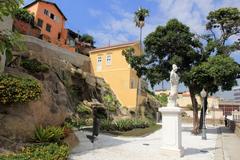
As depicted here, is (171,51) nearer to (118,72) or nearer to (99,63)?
(118,72)

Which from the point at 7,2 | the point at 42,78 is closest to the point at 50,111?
the point at 7,2

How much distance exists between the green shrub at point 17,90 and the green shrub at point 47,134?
129cm

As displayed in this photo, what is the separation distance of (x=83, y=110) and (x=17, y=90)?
1932cm

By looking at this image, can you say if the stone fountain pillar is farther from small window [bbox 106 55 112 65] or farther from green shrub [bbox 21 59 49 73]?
small window [bbox 106 55 112 65]

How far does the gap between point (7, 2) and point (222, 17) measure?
23729 millimetres

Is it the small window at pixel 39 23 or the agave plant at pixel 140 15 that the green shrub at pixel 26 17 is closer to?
the small window at pixel 39 23

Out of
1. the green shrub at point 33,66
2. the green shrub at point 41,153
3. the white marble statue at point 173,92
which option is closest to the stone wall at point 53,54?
the green shrub at point 33,66

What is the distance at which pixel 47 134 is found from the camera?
970 cm

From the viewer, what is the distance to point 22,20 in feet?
119

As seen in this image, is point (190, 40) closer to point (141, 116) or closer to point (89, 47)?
point (141, 116)

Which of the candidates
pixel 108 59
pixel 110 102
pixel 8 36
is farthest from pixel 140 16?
pixel 8 36

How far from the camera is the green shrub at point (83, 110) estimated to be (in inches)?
1093

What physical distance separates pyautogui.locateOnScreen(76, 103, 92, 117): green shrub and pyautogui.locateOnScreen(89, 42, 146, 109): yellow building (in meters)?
8.30

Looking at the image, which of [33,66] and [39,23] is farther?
[39,23]
